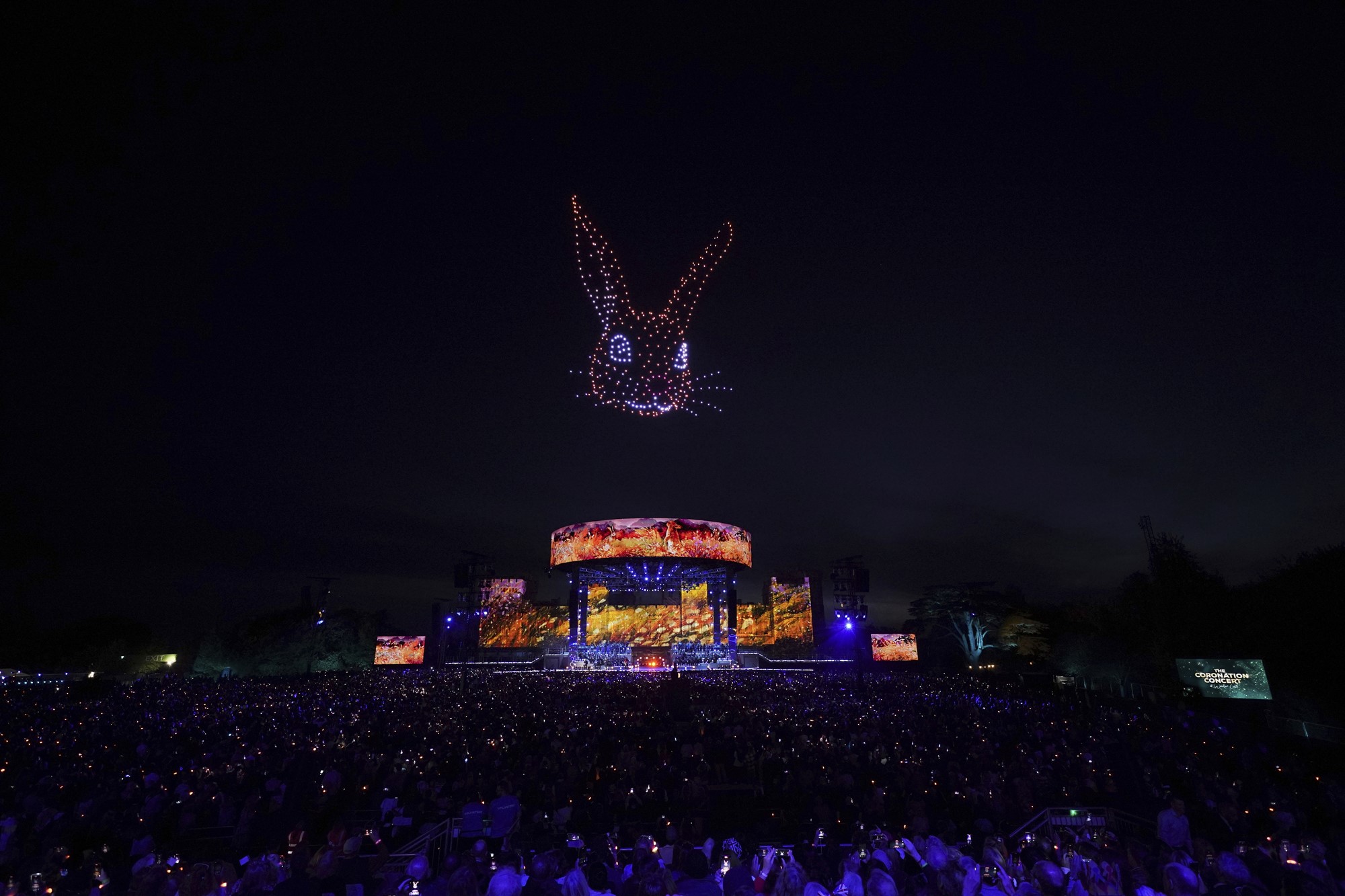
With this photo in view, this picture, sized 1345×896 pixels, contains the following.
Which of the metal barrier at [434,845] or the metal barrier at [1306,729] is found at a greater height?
the metal barrier at [1306,729]

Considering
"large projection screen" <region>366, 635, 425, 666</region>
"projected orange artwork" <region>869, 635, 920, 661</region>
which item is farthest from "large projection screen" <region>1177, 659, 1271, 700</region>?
"large projection screen" <region>366, 635, 425, 666</region>

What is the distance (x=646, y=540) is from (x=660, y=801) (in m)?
47.5

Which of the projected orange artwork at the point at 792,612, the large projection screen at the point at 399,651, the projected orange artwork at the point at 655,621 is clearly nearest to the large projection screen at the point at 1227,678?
the projected orange artwork at the point at 792,612

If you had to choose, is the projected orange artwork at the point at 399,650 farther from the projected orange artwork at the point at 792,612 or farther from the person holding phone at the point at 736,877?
the person holding phone at the point at 736,877

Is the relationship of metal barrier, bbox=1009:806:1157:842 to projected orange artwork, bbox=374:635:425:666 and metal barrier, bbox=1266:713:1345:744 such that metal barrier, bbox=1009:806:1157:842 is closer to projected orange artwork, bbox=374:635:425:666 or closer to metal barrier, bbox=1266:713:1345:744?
metal barrier, bbox=1266:713:1345:744

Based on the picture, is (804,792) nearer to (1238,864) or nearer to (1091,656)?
(1238,864)

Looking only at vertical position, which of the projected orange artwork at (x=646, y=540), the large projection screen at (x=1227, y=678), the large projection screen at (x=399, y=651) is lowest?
the large projection screen at (x=1227, y=678)

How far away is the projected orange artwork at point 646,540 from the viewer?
59.7m

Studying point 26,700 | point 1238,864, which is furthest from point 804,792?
point 26,700

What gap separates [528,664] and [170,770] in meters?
42.8

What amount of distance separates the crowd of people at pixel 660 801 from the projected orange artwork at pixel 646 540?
118ft

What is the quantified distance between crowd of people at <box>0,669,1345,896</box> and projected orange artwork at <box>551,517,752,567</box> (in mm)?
35862

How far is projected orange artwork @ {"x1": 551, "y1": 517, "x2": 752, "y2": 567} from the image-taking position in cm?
5969

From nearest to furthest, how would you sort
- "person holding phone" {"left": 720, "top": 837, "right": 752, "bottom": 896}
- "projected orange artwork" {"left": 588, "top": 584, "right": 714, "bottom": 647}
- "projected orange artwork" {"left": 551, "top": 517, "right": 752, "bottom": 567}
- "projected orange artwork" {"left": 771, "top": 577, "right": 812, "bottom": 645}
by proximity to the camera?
"person holding phone" {"left": 720, "top": 837, "right": 752, "bottom": 896}, "projected orange artwork" {"left": 551, "top": 517, "right": 752, "bottom": 567}, "projected orange artwork" {"left": 588, "top": 584, "right": 714, "bottom": 647}, "projected orange artwork" {"left": 771, "top": 577, "right": 812, "bottom": 645}
